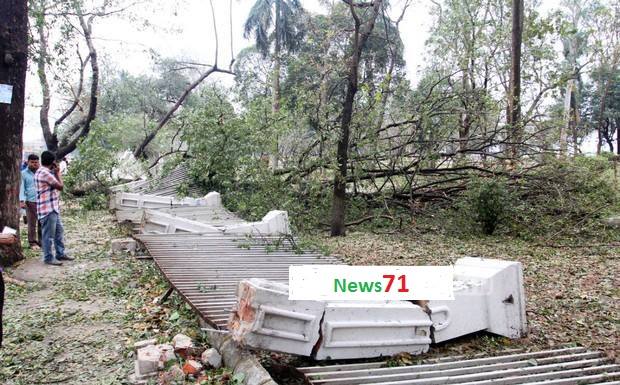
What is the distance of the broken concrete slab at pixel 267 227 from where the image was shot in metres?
5.90

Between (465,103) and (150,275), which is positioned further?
(465,103)

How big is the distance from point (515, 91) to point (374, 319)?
27.6 ft

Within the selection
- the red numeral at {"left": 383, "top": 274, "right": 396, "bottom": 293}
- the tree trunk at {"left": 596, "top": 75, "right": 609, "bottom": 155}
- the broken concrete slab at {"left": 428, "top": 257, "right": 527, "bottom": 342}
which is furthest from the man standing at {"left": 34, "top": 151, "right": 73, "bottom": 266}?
the tree trunk at {"left": 596, "top": 75, "right": 609, "bottom": 155}

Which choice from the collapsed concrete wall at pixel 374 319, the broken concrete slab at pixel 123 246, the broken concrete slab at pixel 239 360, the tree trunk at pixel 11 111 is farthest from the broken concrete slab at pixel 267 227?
the collapsed concrete wall at pixel 374 319

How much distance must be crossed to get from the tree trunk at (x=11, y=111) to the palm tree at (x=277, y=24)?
52.0ft

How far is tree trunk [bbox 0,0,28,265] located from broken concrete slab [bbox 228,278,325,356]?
405cm

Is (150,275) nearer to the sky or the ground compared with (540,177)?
nearer to the ground

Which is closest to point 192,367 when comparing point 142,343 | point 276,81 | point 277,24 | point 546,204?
point 142,343

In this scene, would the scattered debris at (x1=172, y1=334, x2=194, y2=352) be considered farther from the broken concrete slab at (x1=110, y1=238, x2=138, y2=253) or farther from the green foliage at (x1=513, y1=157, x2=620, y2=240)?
the green foliage at (x1=513, y1=157, x2=620, y2=240)

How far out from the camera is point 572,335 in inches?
135

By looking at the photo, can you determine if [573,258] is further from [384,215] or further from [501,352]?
[501,352]

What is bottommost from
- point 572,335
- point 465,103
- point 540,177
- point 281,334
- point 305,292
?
point 572,335

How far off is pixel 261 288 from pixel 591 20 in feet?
82.8

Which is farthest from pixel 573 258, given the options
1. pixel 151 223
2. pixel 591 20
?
pixel 591 20
